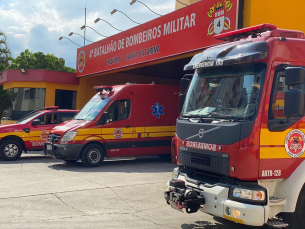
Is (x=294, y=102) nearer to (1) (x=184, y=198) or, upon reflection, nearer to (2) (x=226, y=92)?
(2) (x=226, y=92)

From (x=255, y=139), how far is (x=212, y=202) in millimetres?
1017

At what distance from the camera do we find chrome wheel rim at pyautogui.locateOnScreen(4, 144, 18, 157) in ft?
44.8

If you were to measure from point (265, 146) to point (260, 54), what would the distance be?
122 centimetres

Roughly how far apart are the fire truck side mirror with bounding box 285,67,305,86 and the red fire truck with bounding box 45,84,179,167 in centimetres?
813

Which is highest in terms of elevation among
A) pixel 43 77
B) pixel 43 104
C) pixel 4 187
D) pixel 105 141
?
pixel 43 77

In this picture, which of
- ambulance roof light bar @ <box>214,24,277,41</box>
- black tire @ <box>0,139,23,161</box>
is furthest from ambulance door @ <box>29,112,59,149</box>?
ambulance roof light bar @ <box>214,24,277,41</box>

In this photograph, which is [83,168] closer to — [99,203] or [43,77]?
[99,203]

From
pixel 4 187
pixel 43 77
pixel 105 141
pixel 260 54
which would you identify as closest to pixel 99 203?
pixel 4 187

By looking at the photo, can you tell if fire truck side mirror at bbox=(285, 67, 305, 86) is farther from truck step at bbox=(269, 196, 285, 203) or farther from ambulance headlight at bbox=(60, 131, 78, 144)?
ambulance headlight at bbox=(60, 131, 78, 144)

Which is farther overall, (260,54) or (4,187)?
(4,187)

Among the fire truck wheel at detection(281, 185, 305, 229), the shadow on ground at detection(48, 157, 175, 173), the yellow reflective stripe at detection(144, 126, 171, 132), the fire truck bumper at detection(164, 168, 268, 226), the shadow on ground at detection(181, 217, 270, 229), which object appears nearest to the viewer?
the fire truck bumper at detection(164, 168, 268, 226)

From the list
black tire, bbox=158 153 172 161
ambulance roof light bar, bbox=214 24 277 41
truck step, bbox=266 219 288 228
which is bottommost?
truck step, bbox=266 219 288 228

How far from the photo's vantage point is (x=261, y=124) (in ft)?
17.0

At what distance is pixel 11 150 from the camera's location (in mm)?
13742
